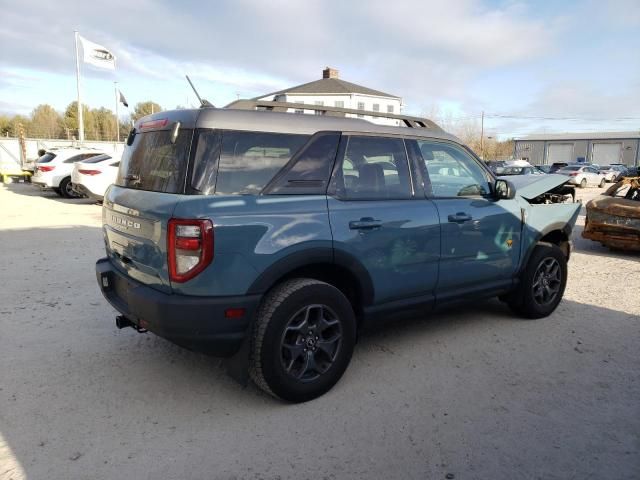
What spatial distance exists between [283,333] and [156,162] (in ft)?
4.83

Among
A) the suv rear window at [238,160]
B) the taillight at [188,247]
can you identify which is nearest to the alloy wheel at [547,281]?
the suv rear window at [238,160]

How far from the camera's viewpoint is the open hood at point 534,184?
490 centimetres

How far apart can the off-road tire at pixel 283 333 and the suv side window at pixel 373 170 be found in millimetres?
730

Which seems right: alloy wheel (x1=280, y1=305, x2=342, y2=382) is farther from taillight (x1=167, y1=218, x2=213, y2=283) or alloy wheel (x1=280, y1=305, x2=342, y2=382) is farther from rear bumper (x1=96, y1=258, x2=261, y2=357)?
taillight (x1=167, y1=218, x2=213, y2=283)

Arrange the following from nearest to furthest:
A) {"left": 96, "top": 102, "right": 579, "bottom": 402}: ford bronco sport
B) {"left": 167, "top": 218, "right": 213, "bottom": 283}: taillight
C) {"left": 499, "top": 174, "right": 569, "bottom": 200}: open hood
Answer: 1. {"left": 167, "top": 218, "right": 213, "bottom": 283}: taillight
2. {"left": 96, "top": 102, "right": 579, "bottom": 402}: ford bronco sport
3. {"left": 499, "top": 174, "right": 569, "bottom": 200}: open hood

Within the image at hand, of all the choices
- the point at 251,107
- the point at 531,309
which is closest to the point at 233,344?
the point at 251,107

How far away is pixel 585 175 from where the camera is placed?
28625 millimetres

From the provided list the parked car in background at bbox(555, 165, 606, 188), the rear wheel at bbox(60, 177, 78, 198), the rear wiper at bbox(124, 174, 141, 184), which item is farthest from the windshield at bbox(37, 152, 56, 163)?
the parked car in background at bbox(555, 165, 606, 188)

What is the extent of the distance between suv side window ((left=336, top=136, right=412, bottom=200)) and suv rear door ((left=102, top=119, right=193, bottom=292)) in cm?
114

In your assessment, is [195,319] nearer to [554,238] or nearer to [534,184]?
[534,184]

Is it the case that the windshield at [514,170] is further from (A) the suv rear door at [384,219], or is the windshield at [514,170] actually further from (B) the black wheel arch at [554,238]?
(A) the suv rear door at [384,219]

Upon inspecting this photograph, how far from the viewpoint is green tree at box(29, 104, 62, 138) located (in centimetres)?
7575

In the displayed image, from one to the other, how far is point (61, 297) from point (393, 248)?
404 cm

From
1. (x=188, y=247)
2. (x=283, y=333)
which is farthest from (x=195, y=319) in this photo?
(x=283, y=333)
